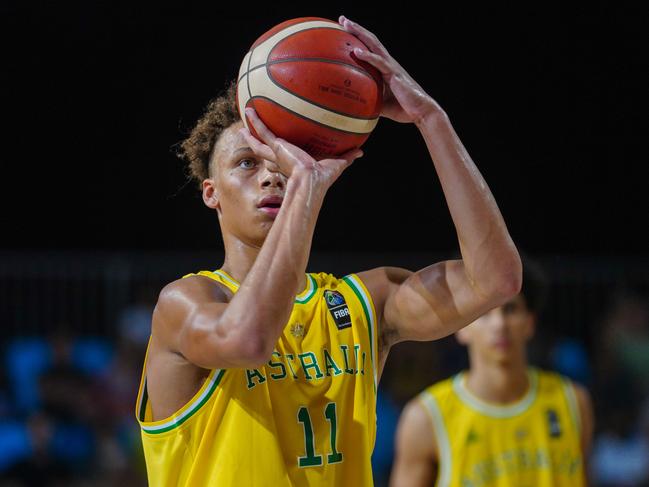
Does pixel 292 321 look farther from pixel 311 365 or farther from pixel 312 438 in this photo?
pixel 312 438

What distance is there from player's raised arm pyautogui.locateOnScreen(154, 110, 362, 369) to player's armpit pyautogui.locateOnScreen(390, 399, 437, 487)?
2.34 meters

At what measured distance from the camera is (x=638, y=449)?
7.99 metres

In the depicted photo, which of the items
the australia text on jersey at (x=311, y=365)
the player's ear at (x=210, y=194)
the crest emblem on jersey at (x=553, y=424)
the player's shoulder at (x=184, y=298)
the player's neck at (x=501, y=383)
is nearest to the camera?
the player's shoulder at (x=184, y=298)

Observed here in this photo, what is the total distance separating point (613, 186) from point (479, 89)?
6.26 ft

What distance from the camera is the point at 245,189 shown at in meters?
3.30

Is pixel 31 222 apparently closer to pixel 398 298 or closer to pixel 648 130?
pixel 648 130

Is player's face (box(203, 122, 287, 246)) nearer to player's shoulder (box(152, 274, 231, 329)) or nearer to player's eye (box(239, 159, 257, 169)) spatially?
player's eye (box(239, 159, 257, 169))

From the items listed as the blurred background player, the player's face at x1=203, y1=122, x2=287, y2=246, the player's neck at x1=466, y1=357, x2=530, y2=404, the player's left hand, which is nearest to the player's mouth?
the player's face at x1=203, y1=122, x2=287, y2=246

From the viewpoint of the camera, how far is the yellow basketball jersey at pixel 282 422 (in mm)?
3043

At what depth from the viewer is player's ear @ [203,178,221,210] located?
11.5ft

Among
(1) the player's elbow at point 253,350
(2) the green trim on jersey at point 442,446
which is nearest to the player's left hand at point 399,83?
(1) the player's elbow at point 253,350

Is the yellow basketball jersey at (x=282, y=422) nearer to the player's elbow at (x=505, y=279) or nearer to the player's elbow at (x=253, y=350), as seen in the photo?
the player's elbow at (x=253, y=350)

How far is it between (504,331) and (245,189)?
2339 millimetres

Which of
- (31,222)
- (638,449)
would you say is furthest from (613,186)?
(31,222)
